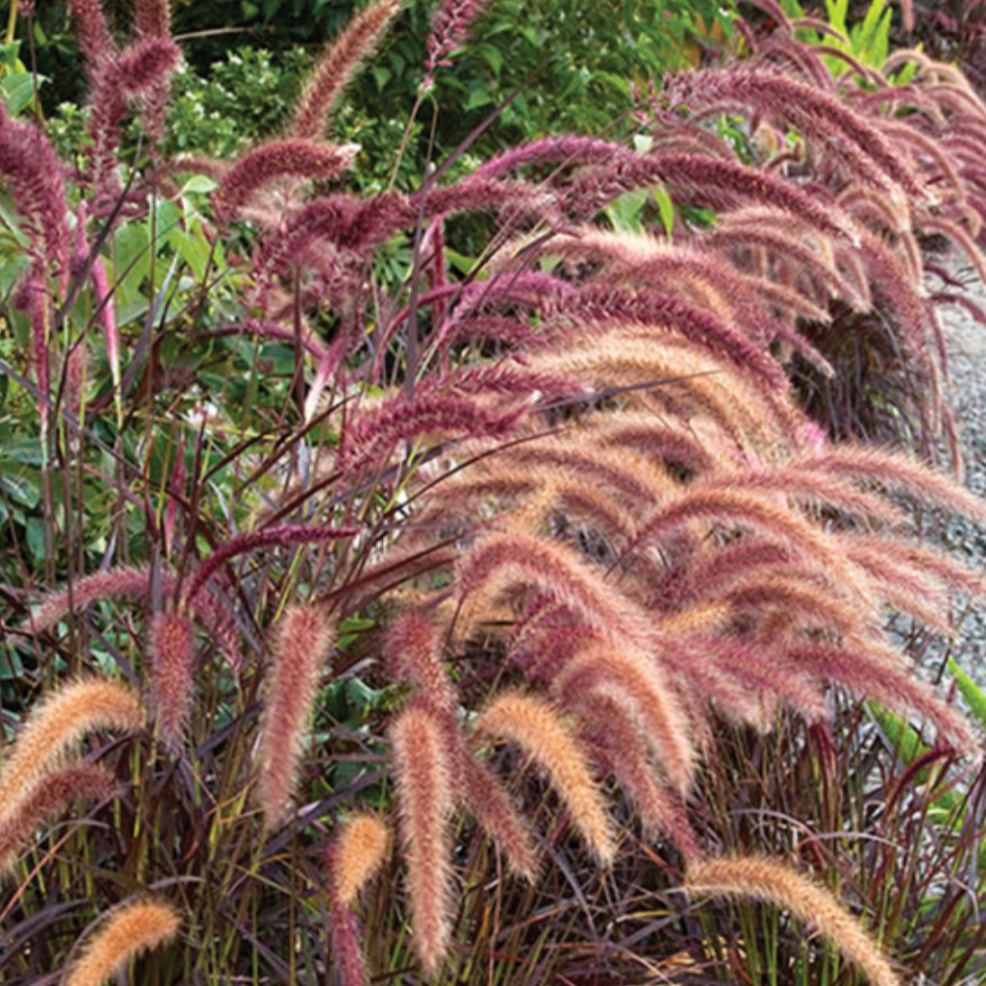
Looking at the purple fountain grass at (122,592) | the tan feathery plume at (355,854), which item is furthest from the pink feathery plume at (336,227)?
the tan feathery plume at (355,854)

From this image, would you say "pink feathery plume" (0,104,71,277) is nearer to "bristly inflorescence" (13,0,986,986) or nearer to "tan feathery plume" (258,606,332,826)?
"bristly inflorescence" (13,0,986,986)

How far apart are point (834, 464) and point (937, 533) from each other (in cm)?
253

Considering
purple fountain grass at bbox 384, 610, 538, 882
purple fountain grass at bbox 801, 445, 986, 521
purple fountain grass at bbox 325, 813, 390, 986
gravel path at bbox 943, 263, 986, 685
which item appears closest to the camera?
purple fountain grass at bbox 325, 813, 390, 986

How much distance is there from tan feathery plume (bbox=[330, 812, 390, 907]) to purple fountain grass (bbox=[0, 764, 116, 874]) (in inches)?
9.2

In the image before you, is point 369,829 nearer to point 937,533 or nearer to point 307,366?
point 307,366

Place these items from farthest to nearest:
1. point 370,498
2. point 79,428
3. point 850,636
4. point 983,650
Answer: point 983,650 → point 850,636 → point 370,498 → point 79,428

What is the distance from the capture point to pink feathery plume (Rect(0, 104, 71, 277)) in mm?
1669

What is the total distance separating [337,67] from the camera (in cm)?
197

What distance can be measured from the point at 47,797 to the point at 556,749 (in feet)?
1.52

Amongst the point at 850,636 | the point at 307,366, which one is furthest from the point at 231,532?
the point at 307,366

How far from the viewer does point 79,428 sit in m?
1.70

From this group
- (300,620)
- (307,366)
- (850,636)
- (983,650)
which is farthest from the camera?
(983,650)

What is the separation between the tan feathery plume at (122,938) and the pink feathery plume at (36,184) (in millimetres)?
625

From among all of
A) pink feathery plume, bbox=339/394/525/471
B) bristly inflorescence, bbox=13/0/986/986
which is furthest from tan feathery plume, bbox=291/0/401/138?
pink feathery plume, bbox=339/394/525/471
